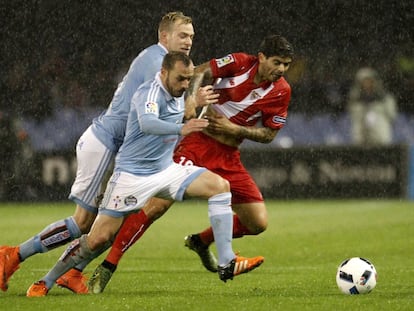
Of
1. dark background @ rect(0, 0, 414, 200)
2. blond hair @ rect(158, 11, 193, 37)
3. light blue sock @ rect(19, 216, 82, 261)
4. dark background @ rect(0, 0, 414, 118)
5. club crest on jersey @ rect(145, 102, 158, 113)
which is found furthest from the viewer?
dark background @ rect(0, 0, 414, 118)

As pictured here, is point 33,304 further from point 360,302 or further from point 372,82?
point 372,82

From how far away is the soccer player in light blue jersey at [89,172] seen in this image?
28.9 feet

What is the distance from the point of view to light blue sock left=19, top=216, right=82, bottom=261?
8781mm

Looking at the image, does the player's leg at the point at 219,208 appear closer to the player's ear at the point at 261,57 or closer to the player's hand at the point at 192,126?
the player's hand at the point at 192,126

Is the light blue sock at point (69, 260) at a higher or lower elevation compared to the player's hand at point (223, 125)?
lower

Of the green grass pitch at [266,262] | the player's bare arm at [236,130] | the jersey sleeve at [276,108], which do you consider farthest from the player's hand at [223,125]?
the green grass pitch at [266,262]

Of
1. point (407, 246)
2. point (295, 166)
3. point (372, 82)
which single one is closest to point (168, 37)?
point (407, 246)

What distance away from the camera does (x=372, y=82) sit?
1978 centimetres

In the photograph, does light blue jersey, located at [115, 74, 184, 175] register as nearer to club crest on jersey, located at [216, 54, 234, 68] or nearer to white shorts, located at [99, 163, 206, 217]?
white shorts, located at [99, 163, 206, 217]

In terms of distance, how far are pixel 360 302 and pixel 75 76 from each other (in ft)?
45.2

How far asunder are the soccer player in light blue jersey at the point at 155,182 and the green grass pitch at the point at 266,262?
0.30 meters

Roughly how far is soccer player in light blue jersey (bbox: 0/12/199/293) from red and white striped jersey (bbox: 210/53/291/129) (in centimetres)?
131

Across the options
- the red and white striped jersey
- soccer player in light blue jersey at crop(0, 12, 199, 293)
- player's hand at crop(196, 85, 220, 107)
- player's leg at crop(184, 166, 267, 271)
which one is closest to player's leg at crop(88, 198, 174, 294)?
soccer player in light blue jersey at crop(0, 12, 199, 293)

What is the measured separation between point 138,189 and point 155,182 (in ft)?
0.41
